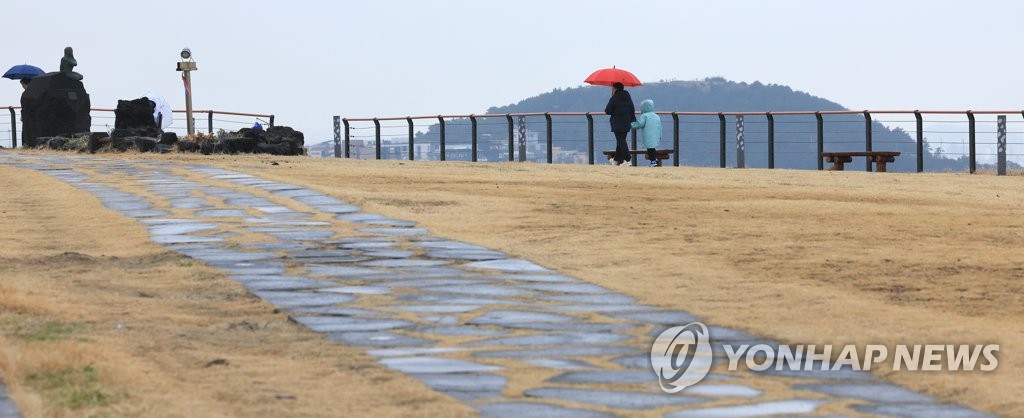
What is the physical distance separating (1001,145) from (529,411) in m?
22.2

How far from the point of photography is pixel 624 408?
603 centimetres

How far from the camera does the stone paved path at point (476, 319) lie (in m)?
6.21

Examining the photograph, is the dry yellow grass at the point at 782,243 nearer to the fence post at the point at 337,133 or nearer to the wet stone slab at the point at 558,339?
the wet stone slab at the point at 558,339

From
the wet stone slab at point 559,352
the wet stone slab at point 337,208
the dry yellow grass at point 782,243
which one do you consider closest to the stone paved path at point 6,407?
the wet stone slab at point 559,352

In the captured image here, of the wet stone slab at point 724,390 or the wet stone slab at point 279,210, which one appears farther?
the wet stone slab at point 279,210

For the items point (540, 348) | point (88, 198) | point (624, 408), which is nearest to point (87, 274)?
point (540, 348)

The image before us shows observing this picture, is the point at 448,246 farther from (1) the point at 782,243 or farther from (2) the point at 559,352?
(2) the point at 559,352

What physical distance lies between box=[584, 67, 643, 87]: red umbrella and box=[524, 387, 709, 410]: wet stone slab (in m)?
22.6

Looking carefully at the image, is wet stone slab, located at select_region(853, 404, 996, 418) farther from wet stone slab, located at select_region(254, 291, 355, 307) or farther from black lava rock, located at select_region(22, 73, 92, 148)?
black lava rock, located at select_region(22, 73, 92, 148)

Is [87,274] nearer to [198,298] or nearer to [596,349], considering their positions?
[198,298]

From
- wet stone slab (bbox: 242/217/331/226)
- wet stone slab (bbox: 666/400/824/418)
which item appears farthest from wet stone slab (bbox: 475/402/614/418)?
wet stone slab (bbox: 242/217/331/226)

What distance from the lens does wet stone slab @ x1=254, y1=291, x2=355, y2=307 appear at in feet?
28.5

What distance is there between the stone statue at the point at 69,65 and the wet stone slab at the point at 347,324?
894 inches

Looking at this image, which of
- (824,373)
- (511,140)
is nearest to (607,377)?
(824,373)
